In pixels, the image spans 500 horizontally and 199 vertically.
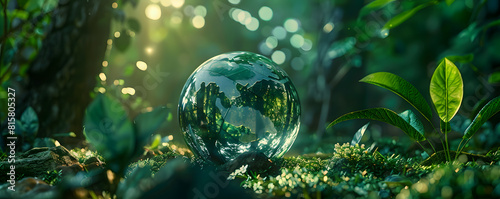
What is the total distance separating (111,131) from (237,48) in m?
14.6

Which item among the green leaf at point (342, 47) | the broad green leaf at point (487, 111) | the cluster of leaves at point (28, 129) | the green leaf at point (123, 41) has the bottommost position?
the cluster of leaves at point (28, 129)

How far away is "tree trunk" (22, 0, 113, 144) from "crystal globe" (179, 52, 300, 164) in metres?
1.83

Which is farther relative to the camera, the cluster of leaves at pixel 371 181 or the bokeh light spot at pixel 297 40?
the bokeh light spot at pixel 297 40

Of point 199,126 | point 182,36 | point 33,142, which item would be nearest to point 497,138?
point 199,126

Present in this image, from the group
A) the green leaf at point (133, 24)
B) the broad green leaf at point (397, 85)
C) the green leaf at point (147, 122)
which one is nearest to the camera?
the green leaf at point (147, 122)

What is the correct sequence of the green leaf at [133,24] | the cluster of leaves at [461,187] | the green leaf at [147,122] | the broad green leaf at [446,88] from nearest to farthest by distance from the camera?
1. the cluster of leaves at [461,187]
2. the green leaf at [147,122]
3. the broad green leaf at [446,88]
4. the green leaf at [133,24]

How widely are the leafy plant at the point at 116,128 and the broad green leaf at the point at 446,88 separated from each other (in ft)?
7.06

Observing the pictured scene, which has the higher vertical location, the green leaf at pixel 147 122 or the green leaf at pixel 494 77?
the green leaf at pixel 494 77

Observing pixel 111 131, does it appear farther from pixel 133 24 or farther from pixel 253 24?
pixel 253 24

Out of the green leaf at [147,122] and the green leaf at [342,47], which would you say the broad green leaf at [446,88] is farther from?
the green leaf at [342,47]

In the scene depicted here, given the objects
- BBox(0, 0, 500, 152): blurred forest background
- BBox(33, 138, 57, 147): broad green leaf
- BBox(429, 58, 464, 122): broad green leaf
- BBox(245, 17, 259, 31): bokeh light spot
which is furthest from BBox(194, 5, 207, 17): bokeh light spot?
BBox(429, 58, 464, 122): broad green leaf

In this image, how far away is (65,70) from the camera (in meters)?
4.39

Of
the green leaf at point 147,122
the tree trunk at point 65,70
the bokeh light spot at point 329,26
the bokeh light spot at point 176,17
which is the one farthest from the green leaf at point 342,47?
the bokeh light spot at point 176,17

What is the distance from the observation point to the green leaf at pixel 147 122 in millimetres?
2104
